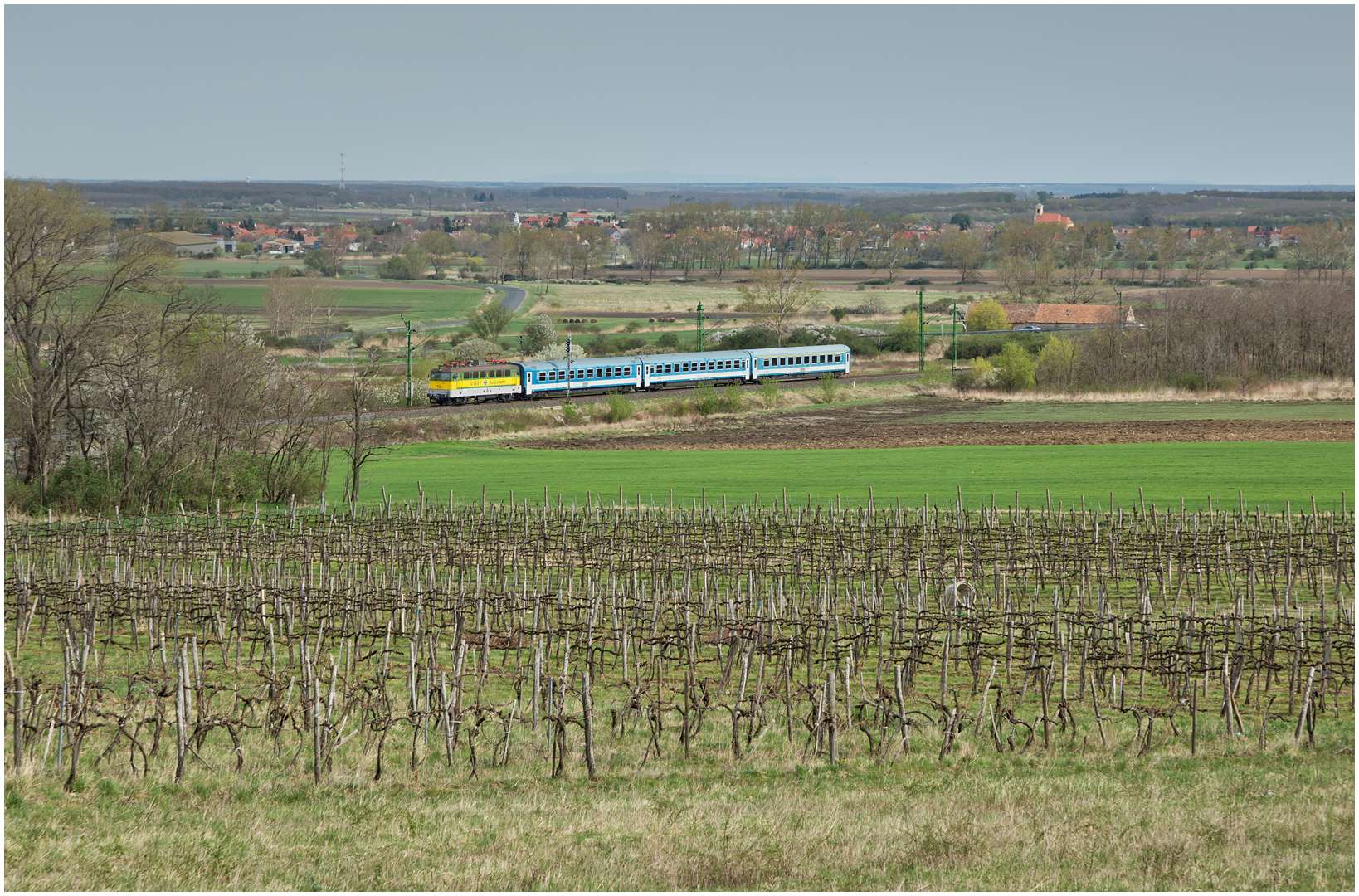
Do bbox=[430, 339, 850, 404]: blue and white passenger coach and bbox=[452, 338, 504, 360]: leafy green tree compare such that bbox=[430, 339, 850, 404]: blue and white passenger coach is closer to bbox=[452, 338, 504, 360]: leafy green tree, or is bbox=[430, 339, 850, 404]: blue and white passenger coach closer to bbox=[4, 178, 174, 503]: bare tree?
bbox=[452, 338, 504, 360]: leafy green tree

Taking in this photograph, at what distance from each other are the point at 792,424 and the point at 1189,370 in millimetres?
24873

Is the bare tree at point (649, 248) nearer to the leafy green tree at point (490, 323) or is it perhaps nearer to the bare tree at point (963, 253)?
the bare tree at point (963, 253)

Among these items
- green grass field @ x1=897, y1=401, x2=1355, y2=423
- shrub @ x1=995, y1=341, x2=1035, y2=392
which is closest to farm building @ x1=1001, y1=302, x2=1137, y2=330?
shrub @ x1=995, y1=341, x2=1035, y2=392

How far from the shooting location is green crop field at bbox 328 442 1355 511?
128 ft

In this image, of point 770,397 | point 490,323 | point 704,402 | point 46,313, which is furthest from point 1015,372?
point 46,313

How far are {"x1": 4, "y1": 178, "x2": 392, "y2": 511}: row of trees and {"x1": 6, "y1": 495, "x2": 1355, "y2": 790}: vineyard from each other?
389cm

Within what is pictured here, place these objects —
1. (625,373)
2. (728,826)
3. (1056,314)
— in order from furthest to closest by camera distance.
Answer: (1056,314) → (625,373) → (728,826)

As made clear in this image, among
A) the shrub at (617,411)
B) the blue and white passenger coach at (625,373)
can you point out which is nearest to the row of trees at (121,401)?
the shrub at (617,411)

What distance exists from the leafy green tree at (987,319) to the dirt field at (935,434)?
40831 millimetres

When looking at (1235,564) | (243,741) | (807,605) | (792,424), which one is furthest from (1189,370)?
(243,741)

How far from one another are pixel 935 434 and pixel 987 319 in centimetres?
4716

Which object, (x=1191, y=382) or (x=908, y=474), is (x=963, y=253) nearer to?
(x=1191, y=382)

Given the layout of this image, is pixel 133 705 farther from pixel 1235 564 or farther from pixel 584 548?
pixel 1235 564

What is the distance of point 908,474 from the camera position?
44.5 metres
